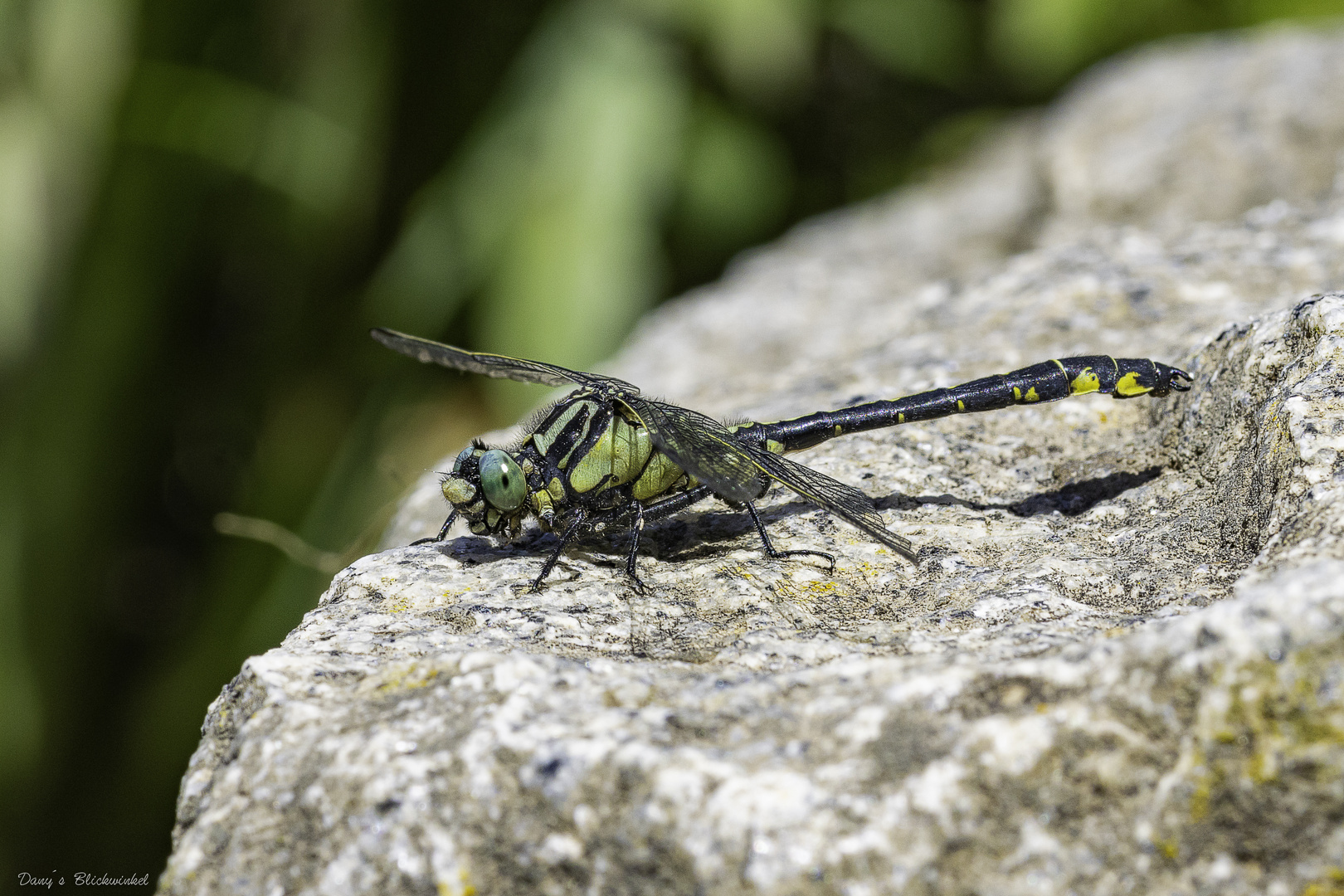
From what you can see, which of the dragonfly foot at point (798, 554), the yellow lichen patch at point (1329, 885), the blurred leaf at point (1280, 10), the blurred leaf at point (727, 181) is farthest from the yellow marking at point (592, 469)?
the blurred leaf at point (1280, 10)

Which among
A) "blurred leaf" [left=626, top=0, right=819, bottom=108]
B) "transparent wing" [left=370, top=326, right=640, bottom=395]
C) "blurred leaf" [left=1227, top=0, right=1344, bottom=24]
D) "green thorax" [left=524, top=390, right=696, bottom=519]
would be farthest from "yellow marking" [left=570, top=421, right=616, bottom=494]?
"blurred leaf" [left=1227, top=0, right=1344, bottom=24]

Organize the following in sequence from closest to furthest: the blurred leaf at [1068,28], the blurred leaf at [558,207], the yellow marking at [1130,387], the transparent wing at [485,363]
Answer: the yellow marking at [1130,387]
the transparent wing at [485,363]
the blurred leaf at [558,207]
the blurred leaf at [1068,28]

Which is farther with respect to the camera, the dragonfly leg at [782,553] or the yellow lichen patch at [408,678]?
the dragonfly leg at [782,553]

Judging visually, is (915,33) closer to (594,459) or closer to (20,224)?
(594,459)

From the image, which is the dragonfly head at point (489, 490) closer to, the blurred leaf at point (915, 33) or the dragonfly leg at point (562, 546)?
the dragonfly leg at point (562, 546)

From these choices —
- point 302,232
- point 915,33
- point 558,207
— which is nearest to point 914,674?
point 558,207

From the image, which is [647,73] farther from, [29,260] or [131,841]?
[131,841]
